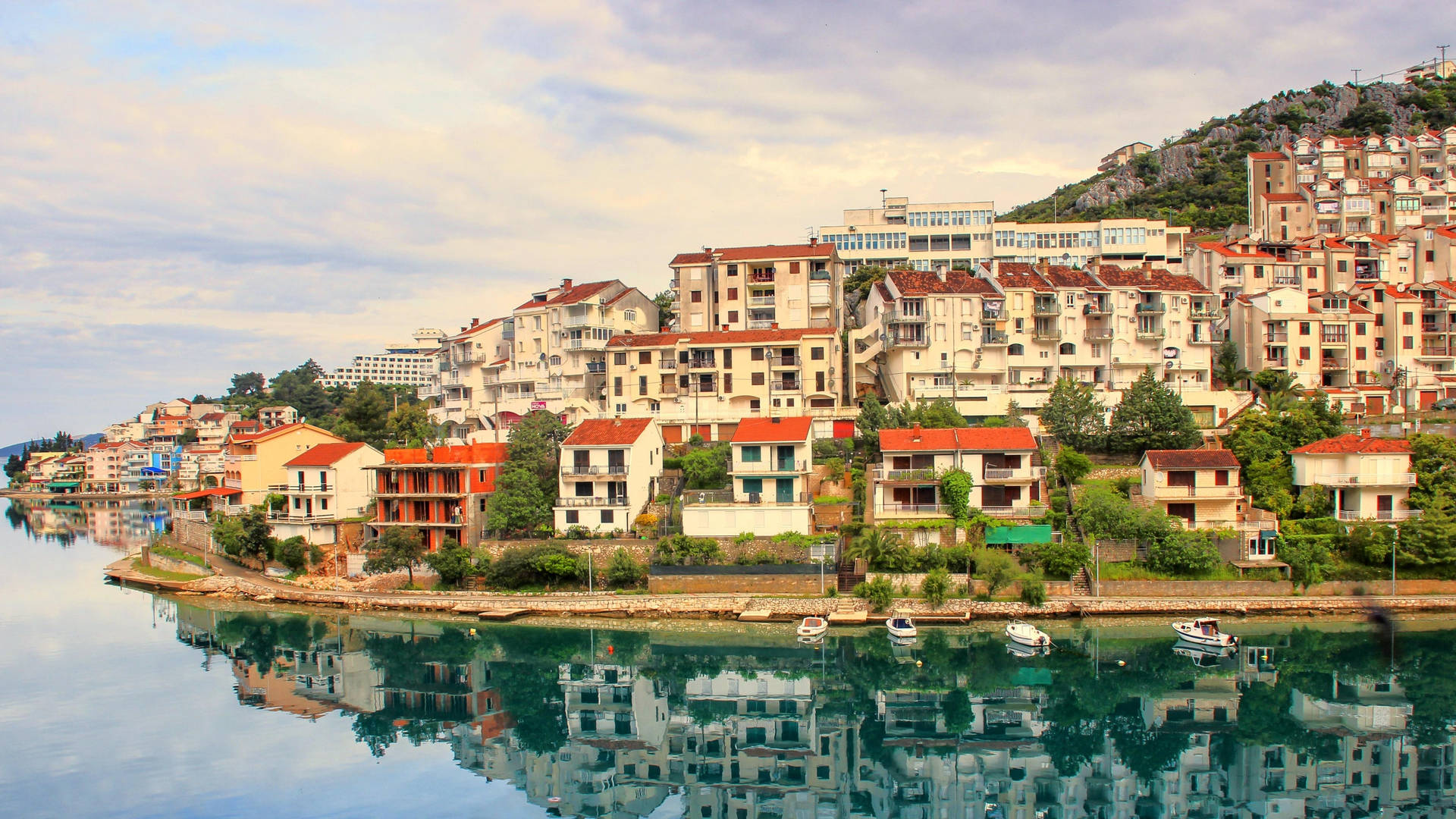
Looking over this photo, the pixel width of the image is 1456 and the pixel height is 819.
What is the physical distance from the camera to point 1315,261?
51.2 m

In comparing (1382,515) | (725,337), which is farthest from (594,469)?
(1382,515)

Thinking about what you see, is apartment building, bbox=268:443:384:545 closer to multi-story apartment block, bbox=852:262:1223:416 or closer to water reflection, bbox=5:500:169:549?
water reflection, bbox=5:500:169:549

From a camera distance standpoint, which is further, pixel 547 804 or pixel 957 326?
pixel 957 326

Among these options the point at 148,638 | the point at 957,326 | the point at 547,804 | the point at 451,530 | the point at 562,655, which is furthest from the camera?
the point at 957,326

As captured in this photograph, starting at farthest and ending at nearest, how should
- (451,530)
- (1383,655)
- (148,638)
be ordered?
(451,530) → (148,638) → (1383,655)

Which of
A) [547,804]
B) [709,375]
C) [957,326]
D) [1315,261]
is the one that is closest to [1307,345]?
[1315,261]

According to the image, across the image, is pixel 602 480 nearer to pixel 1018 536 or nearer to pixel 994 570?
pixel 994 570

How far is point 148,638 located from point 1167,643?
3258 cm

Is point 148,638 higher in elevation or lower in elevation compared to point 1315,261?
lower

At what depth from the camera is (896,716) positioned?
80.2ft

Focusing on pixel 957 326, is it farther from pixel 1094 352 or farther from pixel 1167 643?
pixel 1167 643

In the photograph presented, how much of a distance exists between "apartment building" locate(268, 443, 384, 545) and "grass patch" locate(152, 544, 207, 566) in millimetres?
4344

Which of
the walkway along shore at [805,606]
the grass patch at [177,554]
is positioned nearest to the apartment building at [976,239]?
the walkway along shore at [805,606]

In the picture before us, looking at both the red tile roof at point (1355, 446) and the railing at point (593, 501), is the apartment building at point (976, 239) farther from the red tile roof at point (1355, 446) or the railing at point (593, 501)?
the railing at point (593, 501)
